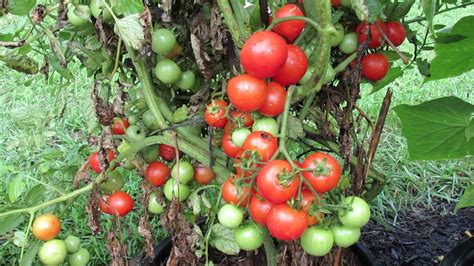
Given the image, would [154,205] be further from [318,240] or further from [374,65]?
[374,65]

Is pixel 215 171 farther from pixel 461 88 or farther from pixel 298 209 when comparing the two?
pixel 461 88

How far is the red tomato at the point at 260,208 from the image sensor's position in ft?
2.67

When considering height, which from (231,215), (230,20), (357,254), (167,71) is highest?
(230,20)

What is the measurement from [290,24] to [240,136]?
179mm

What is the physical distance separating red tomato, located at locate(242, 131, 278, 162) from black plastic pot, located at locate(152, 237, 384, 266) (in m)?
0.58

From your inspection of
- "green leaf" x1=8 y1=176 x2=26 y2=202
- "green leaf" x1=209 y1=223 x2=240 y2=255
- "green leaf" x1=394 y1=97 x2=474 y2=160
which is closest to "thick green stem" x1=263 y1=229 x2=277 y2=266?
"green leaf" x1=209 y1=223 x2=240 y2=255

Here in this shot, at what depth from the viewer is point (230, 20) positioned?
0.85 metres

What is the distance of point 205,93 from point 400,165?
129cm

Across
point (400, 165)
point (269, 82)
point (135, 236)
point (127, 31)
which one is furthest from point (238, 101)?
point (400, 165)

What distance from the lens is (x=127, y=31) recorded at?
0.87m

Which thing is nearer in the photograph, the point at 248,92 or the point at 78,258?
the point at 248,92

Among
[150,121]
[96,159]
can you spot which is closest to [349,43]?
[150,121]

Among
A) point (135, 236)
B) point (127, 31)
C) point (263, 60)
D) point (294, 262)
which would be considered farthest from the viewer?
point (135, 236)

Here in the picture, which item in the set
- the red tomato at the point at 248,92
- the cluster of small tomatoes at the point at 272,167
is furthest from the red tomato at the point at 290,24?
the red tomato at the point at 248,92
